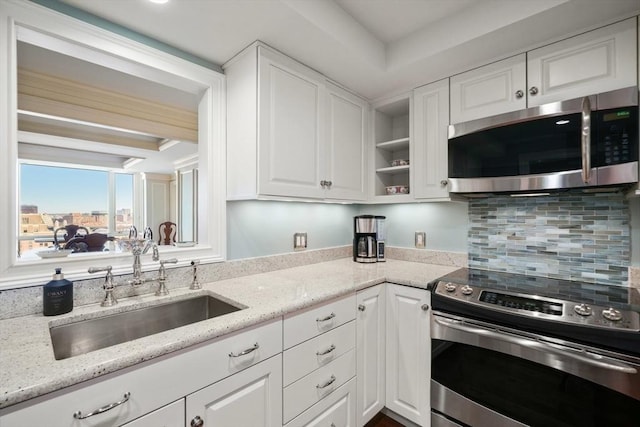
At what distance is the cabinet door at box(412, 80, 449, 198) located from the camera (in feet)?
6.15

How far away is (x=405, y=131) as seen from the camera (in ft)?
8.05

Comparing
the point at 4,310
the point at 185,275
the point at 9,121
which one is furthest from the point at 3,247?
the point at 185,275

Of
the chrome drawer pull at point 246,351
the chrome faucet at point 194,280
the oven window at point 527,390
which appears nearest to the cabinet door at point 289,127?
the chrome faucet at point 194,280

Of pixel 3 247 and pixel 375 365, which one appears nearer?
pixel 3 247

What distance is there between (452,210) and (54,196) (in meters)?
4.92

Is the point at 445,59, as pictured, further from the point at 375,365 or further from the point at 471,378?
the point at 375,365

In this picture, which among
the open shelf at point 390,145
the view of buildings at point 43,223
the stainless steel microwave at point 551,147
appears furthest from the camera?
the view of buildings at point 43,223

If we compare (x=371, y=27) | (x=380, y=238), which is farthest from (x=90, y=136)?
(x=380, y=238)

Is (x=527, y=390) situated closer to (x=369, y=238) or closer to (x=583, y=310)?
(x=583, y=310)

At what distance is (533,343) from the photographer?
122 cm

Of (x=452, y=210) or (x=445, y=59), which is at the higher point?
(x=445, y=59)

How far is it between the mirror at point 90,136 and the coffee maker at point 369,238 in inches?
42.7

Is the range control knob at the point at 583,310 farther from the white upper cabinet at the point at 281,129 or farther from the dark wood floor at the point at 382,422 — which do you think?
the white upper cabinet at the point at 281,129

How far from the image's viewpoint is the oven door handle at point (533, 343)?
1051mm
